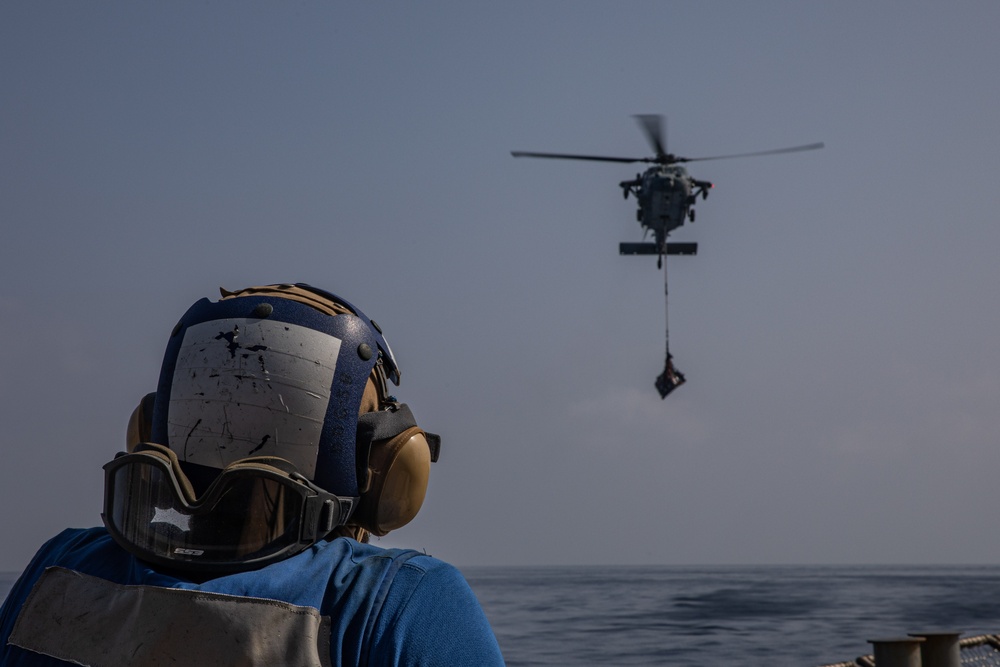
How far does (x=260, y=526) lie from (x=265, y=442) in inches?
6.4

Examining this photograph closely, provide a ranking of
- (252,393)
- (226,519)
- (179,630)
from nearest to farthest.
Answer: (179,630) < (226,519) < (252,393)

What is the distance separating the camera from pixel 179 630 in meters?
1.65

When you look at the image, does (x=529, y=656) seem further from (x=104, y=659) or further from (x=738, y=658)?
(x=104, y=659)

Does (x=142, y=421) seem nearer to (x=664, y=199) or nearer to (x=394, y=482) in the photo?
(x=394, y=482)

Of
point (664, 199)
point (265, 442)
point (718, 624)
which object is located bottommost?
point (718, 624)

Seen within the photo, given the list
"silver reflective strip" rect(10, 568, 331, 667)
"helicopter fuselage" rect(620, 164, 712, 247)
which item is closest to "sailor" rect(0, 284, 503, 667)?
"silver reflective strip" rect(10, 568, 331, 667)

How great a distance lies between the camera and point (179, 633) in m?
1.65

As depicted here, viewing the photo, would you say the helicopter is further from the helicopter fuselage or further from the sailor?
the sailor

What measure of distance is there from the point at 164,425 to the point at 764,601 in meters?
66.2

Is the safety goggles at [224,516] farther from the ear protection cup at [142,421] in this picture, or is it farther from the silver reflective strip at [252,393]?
the ear protection cup at [142,421]

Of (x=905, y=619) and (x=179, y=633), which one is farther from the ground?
(x=179, y=633)

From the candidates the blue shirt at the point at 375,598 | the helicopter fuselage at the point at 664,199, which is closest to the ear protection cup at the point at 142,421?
the blue shirt at the point at 375,598

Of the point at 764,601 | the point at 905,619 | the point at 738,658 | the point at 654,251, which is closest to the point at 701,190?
the point at 654,251

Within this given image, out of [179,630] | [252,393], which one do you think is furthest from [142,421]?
[179,630]
